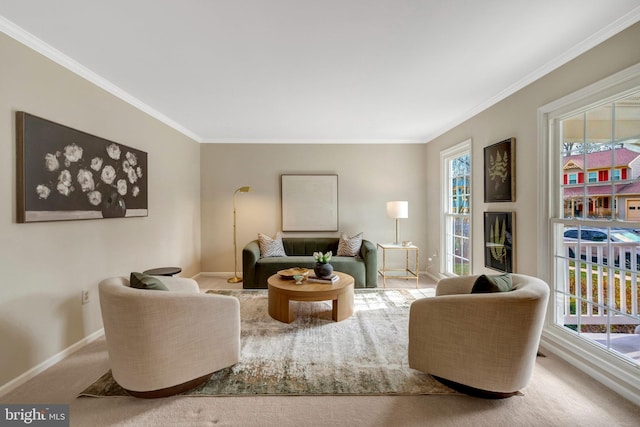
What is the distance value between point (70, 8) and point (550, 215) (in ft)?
13.1

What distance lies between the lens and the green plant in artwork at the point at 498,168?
304 cm

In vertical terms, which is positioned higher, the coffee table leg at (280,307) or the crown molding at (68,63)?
the crown molding at (68,63)

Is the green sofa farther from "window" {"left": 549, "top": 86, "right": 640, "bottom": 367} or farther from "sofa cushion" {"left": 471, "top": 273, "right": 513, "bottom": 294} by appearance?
"sofa cushion" {"left": 471, "top": 273, "right": 513, "bottom": 294}

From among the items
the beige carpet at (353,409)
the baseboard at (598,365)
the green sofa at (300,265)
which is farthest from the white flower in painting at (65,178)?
the baseboard at (598,365)

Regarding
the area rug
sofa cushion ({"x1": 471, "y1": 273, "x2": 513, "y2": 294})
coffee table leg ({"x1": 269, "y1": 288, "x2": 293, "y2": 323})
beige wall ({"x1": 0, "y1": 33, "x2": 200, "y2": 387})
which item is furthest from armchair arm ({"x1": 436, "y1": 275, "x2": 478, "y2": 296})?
beige wall ({"x1": 0, "y1": 33, "x2": 200, "y2": 387})

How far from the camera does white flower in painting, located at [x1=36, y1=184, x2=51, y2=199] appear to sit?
6.92 feet

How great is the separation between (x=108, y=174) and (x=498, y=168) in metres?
4.16

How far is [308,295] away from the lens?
9.36ft

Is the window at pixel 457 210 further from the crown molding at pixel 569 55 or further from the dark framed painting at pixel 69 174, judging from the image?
the dark framed painting at pixel 69 174

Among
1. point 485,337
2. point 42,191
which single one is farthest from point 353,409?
point 42,191

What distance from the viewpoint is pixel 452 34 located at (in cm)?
204

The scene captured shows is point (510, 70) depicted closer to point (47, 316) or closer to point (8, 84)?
point (8, 84)

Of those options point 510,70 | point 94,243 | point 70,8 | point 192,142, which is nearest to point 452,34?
point 510,70

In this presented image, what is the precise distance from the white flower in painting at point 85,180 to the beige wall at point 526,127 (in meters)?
4.16
